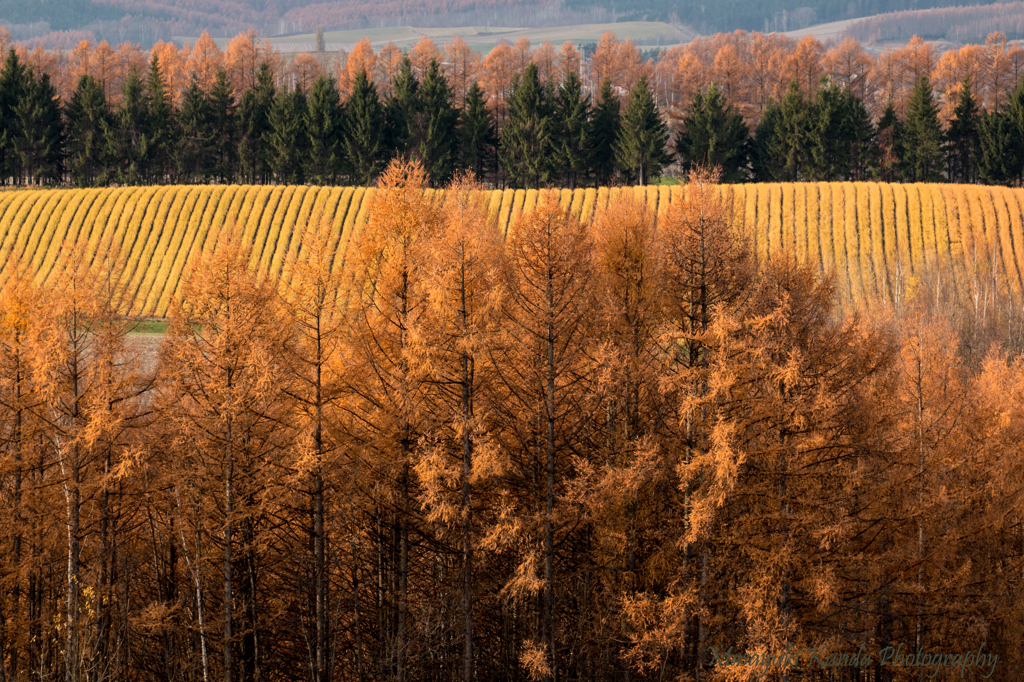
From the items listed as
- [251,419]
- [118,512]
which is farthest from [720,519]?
[118,512]

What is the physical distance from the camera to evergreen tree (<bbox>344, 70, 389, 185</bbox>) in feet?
213

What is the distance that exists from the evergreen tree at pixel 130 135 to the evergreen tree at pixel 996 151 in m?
56.4

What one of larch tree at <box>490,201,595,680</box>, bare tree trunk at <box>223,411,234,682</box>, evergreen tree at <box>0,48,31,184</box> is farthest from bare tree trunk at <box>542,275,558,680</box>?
evergreen tree at <box>0,48,31,184</box>

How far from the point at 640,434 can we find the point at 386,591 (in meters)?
6.10

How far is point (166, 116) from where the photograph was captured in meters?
68.0

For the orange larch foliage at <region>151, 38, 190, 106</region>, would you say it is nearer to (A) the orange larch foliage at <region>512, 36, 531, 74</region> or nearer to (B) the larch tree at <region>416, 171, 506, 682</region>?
(A) the orange larch foliage at <region>512, 36, 531, 74</region>

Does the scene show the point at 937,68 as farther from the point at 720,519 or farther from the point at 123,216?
the point at 720,519

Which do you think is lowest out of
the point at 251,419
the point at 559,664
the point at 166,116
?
the point at 559,664

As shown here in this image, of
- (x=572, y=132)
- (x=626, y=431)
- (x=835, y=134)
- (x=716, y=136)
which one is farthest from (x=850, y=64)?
(x=626, y=431)

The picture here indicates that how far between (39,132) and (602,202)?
4237cm

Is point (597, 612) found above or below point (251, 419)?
below

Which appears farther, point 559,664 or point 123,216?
point 123,216

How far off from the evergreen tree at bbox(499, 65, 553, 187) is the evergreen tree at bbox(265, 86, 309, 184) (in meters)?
13.7

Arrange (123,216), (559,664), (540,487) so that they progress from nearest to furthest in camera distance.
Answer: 1. (540,487)
2. (559,664)
3. (123,216)
